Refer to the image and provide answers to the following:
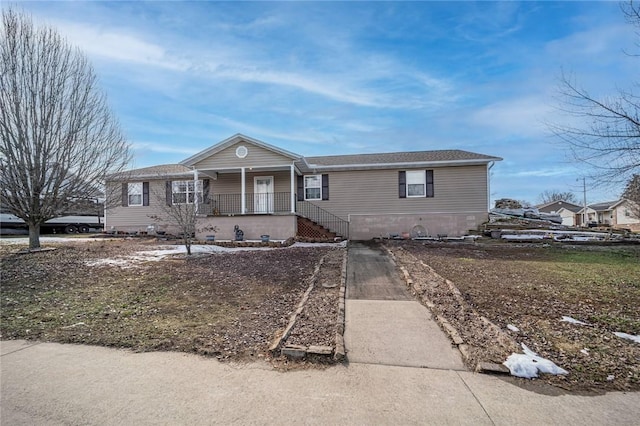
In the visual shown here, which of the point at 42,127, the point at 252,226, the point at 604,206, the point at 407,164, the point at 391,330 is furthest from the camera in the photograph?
the point at 604,206

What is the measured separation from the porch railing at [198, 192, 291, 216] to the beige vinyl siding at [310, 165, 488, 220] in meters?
1.82

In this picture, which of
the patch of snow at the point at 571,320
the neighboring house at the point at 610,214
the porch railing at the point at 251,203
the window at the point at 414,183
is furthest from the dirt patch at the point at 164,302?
the neighboring house at the point at 610,214

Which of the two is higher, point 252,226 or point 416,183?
point 416,183

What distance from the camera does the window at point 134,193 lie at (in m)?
18.8

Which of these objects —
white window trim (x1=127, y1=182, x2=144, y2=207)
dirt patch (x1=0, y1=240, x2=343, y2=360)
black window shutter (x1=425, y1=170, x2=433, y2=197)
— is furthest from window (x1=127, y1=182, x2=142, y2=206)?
black window shutter (x1=425, y1=170, x2=433, y2=197)

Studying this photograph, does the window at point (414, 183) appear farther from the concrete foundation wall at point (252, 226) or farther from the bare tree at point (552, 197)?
the bare tree at point (552, 197)

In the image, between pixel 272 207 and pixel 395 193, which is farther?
pixel 272 207

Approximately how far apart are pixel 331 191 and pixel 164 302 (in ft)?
39.0

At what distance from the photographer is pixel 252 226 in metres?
14.8

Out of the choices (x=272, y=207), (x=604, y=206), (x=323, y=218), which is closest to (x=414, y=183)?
(x=323, y=218)

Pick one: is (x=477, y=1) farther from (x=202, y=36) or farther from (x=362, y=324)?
(x=362, y=324)

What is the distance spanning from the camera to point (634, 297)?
5719 mm

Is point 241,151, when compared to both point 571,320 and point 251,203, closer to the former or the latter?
point 251,203

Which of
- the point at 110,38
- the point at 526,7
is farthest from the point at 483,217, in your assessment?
the point at 110,38
